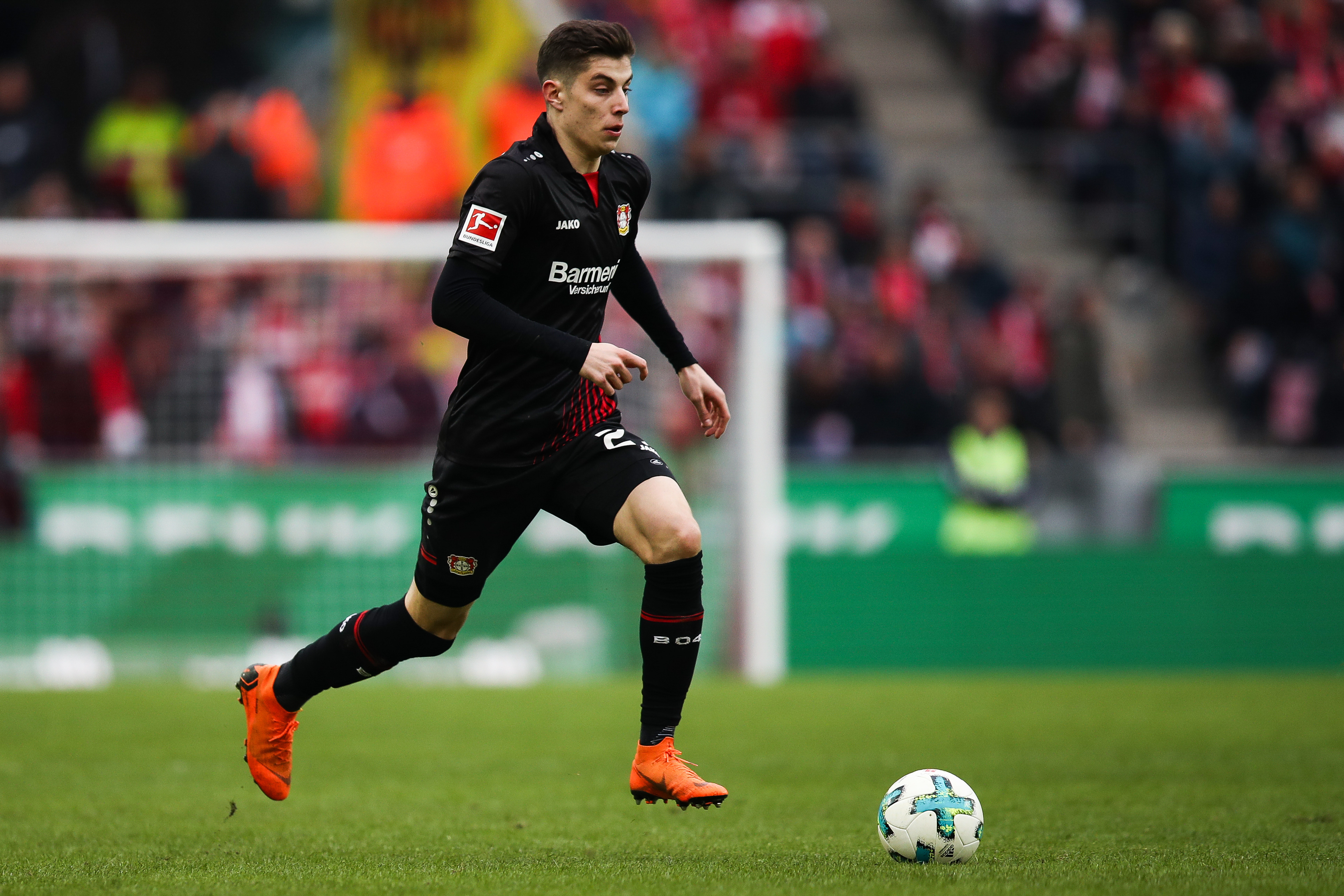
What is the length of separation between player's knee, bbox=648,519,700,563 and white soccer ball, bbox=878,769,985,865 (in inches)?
37.7

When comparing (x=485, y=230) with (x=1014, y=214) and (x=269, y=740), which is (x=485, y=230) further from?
(x=1014, y=214)

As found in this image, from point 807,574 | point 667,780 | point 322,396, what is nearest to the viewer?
point 667,780

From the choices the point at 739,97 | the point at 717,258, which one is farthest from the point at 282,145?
the point at 717,258

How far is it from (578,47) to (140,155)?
11811 mm

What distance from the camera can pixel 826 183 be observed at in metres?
17.8

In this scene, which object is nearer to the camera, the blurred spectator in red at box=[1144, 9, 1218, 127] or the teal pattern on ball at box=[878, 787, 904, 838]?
the teal pattern on ball at box=[878, 787, 904, 838]

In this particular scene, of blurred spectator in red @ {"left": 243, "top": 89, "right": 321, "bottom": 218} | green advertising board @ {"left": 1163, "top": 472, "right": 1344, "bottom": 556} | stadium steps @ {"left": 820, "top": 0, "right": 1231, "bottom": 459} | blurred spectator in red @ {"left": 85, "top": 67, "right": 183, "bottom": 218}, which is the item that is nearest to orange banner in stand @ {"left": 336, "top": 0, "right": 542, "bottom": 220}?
blurred spectator in red @ {"left": 243, "top": 89, "right": 321, "bottom": 218}

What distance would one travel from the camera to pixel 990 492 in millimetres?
14344

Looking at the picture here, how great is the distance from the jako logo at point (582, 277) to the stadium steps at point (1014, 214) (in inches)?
482

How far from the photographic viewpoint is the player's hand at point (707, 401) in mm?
5941

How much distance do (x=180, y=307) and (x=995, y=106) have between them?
34.4 feet

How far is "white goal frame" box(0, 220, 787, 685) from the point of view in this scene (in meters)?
12.6

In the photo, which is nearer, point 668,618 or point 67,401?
point 668,618

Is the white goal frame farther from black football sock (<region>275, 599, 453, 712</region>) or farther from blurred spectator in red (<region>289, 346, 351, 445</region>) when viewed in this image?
black football sock (<region>275, 599, 453, 712</region>)
